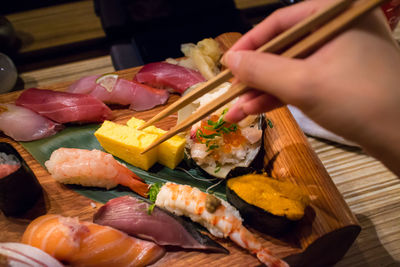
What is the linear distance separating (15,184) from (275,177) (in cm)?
150

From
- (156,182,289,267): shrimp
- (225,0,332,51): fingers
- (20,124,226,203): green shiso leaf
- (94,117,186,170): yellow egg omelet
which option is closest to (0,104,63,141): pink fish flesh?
(20,124,226,203): green shiso leaf

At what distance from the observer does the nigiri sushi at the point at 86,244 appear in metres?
1.54

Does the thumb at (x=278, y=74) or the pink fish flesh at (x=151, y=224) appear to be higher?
the thumb at (x=278, y=74)

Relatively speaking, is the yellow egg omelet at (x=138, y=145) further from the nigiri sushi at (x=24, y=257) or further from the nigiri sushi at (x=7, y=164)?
the nigiri sushi at (x=24, y=257)

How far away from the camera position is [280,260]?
1.52 m

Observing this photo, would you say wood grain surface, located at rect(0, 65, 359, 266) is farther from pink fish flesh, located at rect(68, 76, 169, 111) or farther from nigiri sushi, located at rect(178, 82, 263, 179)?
pink fish flesh, located at rect(68, 76, 169, 111)

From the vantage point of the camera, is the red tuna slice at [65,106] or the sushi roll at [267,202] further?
the red tuna slice at [65,106]

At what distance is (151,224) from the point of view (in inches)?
66.3

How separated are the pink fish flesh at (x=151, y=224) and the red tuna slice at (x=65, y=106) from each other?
753 millimetres

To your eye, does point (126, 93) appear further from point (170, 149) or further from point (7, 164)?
point (7, 164)

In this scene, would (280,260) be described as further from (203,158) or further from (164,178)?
(164,178)

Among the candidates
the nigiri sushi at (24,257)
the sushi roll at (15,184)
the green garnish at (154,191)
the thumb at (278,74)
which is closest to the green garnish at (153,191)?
the green garnish at (154,191)

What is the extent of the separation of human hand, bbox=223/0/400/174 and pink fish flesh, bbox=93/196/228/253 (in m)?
0.95

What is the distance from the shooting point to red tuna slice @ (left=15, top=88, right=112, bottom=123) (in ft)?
7.20
